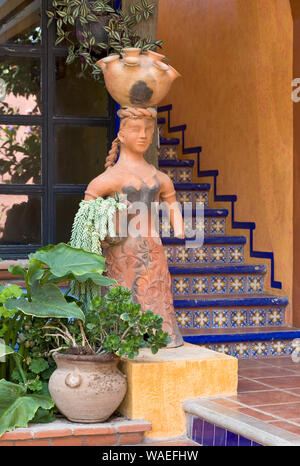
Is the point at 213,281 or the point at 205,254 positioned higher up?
the point at 205,254

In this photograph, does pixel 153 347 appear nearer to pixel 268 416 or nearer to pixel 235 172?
pixel 268 416

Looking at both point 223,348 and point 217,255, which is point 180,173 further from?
point 223,348

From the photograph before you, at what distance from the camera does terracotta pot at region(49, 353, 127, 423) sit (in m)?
3.76

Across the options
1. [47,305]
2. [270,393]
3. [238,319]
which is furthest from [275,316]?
[47,305]

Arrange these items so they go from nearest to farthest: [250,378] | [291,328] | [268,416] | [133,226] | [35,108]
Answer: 1. [268,416]
2. [133,226]
3. [250,378]
4. [35,108]
5. [291,328]

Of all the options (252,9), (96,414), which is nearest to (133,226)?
(96,414)

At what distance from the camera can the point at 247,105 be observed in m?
6.70

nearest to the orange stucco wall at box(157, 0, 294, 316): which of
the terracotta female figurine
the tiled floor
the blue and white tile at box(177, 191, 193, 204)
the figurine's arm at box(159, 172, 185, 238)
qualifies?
the blue and white tile at box(177, 191, 193, 204)

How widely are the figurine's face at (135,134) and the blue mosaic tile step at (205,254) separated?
6.10ft

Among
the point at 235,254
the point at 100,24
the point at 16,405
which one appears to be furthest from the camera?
the point at 235,254

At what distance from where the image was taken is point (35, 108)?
17.3 feet

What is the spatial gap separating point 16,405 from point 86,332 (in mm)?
526

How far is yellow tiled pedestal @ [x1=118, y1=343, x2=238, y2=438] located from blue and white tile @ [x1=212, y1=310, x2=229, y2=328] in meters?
1.41

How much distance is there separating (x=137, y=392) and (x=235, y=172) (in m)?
3.33
